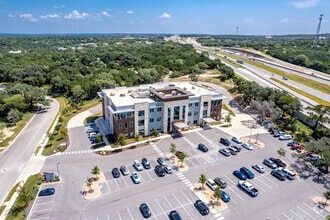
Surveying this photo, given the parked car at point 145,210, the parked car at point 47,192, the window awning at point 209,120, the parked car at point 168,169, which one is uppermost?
the window awning at point 209,120

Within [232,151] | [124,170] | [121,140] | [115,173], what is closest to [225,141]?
[232,151]

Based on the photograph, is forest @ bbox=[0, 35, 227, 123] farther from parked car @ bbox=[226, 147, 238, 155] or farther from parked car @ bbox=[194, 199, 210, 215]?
parked car @ bbox=[194, 199, 210, 215]

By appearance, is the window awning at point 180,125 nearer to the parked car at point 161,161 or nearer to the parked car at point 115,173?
the parked car at point 161,161

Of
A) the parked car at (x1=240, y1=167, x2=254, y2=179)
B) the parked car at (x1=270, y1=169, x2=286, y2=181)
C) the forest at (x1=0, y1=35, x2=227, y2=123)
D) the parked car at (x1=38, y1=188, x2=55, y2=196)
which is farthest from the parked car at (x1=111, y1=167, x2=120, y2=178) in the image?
the forest at (x1=0, y1=35, x2=227, y2=123)

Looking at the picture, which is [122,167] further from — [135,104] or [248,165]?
[248,165]

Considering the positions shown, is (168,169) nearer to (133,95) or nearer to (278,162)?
(278,162)

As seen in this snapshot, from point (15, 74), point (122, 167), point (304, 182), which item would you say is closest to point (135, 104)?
point (122, 167)

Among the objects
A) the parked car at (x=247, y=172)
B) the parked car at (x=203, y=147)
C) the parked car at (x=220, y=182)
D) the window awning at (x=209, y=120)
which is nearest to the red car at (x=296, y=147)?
the parked car at (x=247, y=172)
